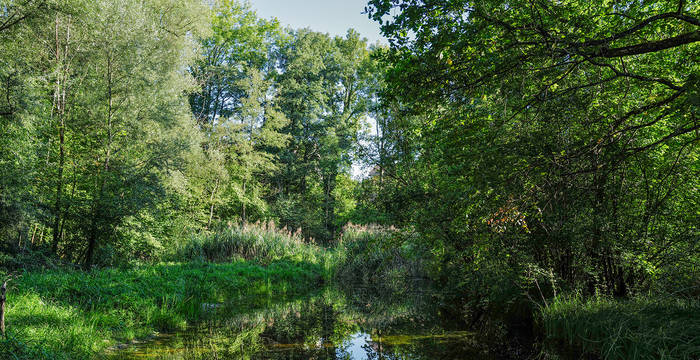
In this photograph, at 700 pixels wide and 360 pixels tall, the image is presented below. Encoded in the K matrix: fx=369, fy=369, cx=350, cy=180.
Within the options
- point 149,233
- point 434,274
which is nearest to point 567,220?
point 434,274

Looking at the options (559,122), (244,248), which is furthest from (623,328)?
(244,248)

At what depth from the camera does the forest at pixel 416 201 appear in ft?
13.0

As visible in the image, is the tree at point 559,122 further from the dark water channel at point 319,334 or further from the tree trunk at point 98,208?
the tree trunk at point 98,208

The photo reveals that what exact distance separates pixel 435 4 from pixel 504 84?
121cm

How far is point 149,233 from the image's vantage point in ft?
36.0

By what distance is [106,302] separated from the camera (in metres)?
6.17

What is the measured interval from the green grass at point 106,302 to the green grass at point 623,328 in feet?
19.7

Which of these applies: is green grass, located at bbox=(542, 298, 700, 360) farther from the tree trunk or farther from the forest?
the tree trunk

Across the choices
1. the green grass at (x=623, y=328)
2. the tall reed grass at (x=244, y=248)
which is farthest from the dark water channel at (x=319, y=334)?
the tall reed grass at (x=244, y=248)

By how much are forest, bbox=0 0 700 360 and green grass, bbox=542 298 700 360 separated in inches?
1.1

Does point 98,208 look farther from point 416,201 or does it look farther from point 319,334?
point 416,201

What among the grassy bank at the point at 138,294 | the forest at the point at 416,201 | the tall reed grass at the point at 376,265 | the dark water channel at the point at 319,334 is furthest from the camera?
the tall reed grass at the point at 376,265

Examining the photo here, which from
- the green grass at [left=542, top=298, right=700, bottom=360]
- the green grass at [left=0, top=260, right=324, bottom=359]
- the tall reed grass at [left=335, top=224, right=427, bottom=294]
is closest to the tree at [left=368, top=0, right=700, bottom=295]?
the green grass at [left=542, top=298, right=700, bottom=360]

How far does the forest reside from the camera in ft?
13.0
